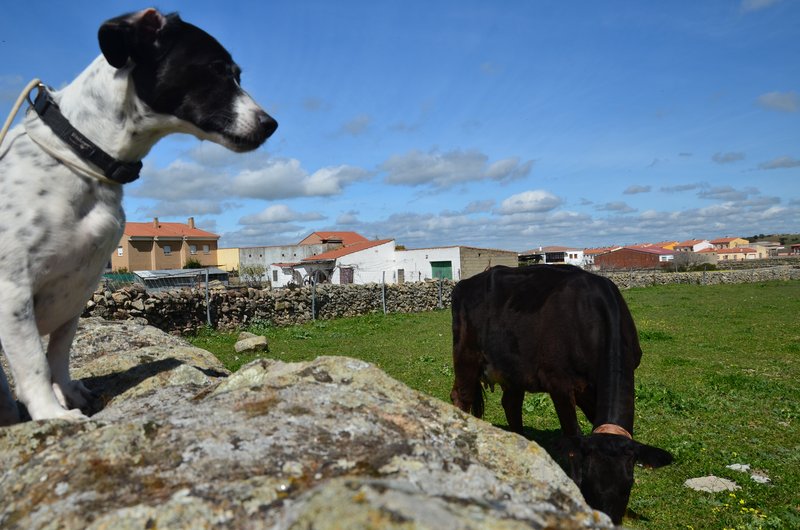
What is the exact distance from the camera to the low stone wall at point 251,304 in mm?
17906

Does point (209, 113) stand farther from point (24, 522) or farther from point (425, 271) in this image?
point (425, 271)

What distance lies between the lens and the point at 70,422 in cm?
188

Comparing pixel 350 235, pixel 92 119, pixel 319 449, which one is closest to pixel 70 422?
pixel 319 449

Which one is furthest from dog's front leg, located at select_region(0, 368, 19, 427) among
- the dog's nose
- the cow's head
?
the cow's head

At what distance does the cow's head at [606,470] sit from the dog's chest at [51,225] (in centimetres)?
298

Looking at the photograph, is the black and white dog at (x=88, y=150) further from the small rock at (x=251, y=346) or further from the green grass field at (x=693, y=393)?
A: the small rock at (x=251, y=346)

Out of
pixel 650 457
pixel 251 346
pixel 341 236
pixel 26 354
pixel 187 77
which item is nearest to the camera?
pixel 26 354

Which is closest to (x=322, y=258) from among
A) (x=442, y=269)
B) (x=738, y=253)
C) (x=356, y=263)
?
(x=356, y=263)

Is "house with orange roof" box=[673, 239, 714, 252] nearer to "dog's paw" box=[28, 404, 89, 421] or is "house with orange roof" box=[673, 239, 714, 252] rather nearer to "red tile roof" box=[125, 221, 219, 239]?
"red tile roof" box=[125, 221, 219, 239]

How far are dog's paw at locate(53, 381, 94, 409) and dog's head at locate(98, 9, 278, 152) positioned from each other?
125cm

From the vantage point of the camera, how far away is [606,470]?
346 cm

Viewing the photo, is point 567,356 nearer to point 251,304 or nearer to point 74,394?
point 74,394

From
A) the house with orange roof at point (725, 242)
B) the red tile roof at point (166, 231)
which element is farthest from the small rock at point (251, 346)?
the house with orange roof at point (725, 242)

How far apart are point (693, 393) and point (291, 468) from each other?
10.1m
